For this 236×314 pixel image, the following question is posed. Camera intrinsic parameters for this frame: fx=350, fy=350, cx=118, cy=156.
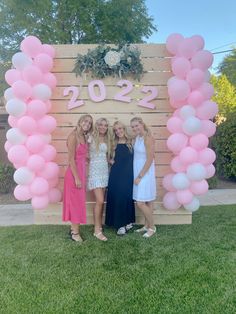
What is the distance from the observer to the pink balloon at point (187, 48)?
4332 mm

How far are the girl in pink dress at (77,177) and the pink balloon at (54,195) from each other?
1.71 ft

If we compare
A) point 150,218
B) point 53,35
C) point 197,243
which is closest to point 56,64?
point 150,218

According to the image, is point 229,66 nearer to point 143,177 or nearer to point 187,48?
point 187,48

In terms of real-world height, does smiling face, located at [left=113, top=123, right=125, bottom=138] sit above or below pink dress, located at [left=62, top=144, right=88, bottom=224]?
above

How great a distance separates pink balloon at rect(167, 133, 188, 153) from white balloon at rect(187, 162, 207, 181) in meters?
0.28

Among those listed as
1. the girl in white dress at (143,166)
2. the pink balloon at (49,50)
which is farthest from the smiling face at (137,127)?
the pink balloon at (49,50)

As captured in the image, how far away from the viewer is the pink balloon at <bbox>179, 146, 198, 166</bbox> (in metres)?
4.38

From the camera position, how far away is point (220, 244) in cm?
413

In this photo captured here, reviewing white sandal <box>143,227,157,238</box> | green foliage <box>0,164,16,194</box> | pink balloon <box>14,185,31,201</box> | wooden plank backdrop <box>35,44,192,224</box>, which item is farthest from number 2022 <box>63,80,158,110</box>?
green foliage <box>0,164,16,194</box>

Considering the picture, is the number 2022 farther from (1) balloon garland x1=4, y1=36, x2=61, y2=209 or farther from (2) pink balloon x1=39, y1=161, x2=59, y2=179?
(2) pink balloon x1=39, y1=161, x2=59, y2=179

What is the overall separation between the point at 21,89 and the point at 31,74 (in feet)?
0.75

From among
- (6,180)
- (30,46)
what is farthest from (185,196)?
(6,180)

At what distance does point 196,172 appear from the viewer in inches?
172

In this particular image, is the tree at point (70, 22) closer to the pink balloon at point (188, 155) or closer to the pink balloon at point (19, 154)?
the pink balloon at point (19, 154)
